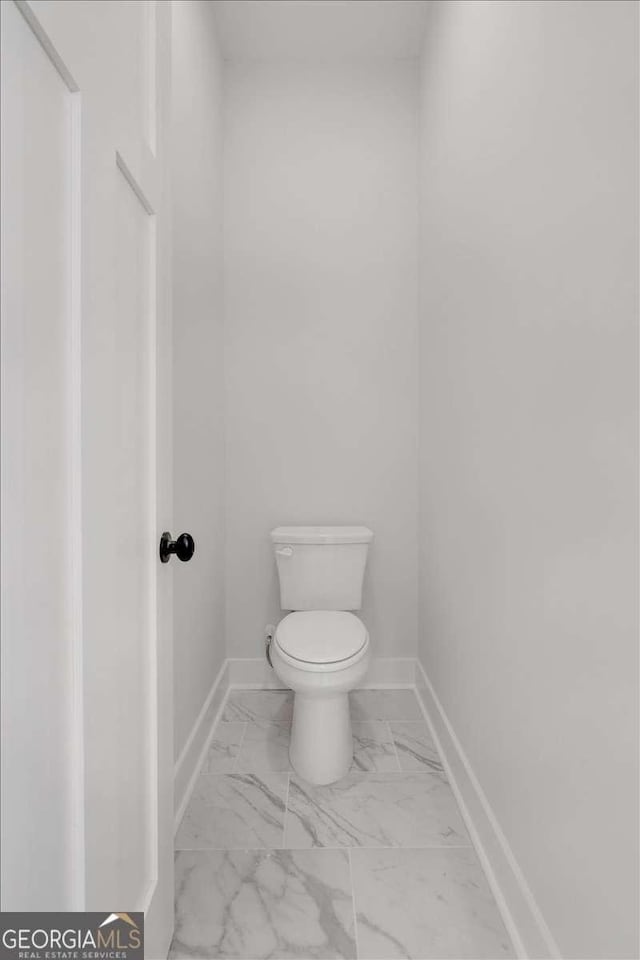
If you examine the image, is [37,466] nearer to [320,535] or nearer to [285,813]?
[285,813]

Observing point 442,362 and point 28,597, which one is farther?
point 442,362

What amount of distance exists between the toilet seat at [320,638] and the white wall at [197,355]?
1.06 ft

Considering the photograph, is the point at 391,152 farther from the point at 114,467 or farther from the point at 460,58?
the point at 114,467

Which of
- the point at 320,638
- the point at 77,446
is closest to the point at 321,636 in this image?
the point at 320,638

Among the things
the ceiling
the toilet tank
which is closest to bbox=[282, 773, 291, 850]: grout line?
the toilet tank

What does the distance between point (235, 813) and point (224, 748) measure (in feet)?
1.17

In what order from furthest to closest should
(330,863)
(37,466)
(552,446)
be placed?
(330,863), (552,446), (37,466)

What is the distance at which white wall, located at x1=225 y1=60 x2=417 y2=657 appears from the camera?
2.39 meters

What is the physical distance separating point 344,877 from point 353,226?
7.59 feet

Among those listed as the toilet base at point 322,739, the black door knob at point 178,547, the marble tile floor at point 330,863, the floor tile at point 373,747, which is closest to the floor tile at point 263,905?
the marble tile floor at point 330,863

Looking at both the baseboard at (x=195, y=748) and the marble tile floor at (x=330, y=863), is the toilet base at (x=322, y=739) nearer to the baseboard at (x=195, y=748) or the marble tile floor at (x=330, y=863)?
the marble tile floor at (x=330, y=863)

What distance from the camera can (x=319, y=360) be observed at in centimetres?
243

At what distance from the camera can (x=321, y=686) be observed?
1.68m

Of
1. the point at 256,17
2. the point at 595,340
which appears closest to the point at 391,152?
the point at 256,17
